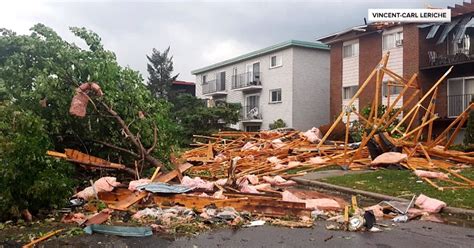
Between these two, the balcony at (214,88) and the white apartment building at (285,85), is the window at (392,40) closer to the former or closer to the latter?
the white apartment building at (285,85)

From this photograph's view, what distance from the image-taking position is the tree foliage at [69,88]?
1040 centimetres

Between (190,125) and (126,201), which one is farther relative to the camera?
(190,125)

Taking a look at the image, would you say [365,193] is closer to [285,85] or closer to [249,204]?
[249,204]

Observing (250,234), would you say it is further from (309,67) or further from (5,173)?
(309,67)

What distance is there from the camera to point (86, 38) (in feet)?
39.3

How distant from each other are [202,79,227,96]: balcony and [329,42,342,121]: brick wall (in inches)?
503

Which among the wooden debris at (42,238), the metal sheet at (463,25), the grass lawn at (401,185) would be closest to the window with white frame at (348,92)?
the metal sheet at (463,25)

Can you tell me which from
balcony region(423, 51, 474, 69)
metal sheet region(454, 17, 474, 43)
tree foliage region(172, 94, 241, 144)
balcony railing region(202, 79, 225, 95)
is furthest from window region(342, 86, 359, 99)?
balcony railing region(202, 79, 225, 95)

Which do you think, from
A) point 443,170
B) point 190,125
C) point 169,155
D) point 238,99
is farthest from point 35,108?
point 238,99

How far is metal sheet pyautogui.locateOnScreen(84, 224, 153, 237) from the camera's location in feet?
21.0

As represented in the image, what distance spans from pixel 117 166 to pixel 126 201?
2.63 meters

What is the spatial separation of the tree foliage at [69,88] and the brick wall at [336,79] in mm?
20759

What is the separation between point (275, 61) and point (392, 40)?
10355mm

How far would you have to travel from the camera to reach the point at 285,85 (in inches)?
1335
